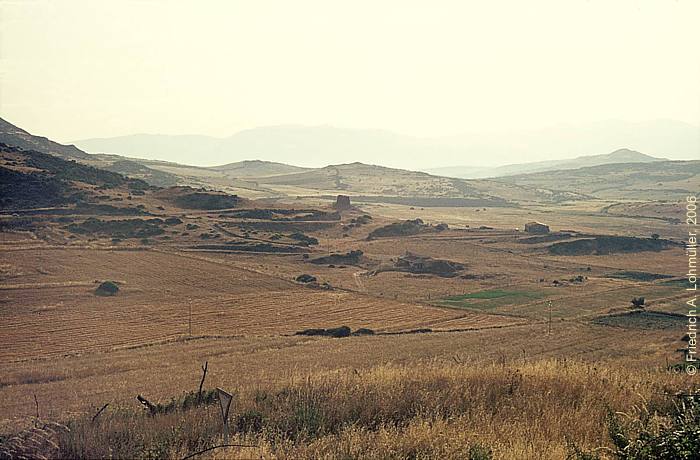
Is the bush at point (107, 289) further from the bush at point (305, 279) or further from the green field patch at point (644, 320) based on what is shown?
the green field patch at point (644, 320)

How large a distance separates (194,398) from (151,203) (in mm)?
90967

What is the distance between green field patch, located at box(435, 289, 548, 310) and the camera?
167 ft

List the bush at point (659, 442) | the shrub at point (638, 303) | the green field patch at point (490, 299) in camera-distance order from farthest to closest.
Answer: the green field patch at point (490, 299)
the shrub at point (638, 303)
the bush at point (659, 442)

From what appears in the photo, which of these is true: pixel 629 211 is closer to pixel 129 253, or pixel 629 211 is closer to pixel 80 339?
pixel 129 253

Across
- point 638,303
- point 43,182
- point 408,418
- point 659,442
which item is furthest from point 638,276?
point 43,182

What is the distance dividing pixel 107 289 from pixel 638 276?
50734 millimetres

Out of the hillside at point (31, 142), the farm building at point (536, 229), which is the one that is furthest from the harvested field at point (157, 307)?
the hillside at point (31, 142)

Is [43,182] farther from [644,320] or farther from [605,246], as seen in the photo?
[644,320]

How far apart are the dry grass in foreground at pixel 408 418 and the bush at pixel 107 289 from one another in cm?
4094

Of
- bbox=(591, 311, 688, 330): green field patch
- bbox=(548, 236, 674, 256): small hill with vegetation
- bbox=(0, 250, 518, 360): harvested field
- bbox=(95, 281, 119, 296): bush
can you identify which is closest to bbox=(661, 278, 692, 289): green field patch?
bbox=(591, 311, 688, 330): green field patch

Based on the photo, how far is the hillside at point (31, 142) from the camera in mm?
149300

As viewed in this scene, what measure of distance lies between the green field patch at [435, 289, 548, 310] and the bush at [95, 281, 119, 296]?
24.9m

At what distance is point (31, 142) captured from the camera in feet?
536

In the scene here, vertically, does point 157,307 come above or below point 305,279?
above
